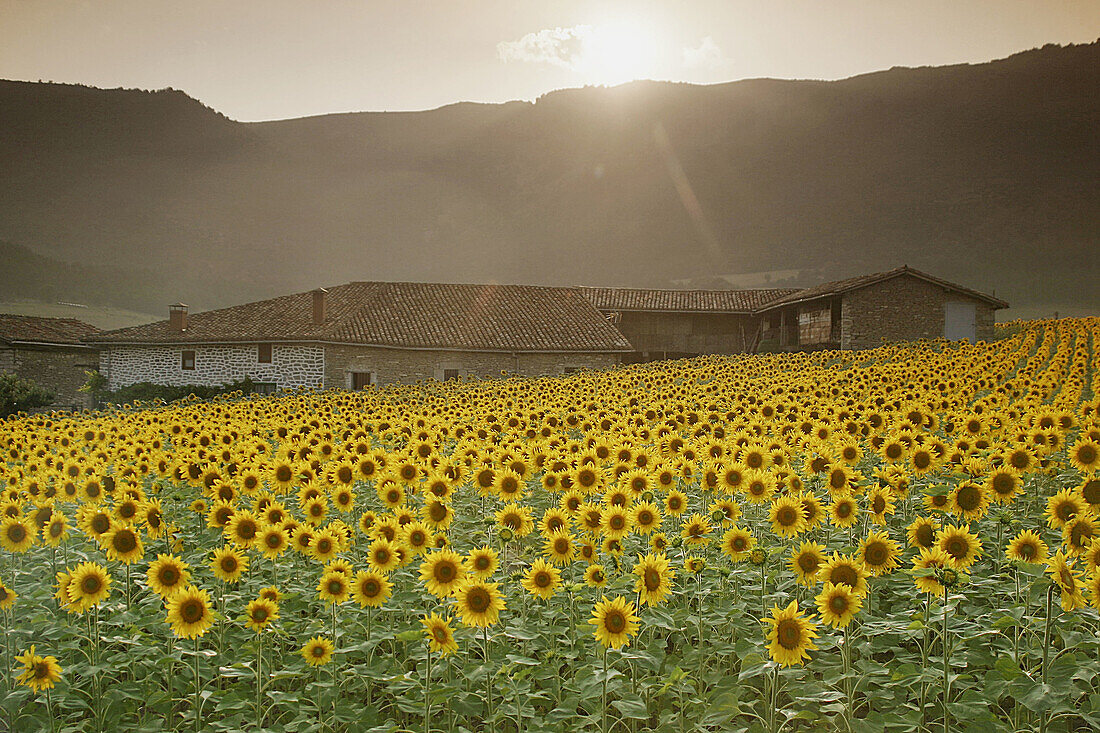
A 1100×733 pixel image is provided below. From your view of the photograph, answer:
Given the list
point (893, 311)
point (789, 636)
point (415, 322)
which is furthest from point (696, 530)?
point (893, 311)

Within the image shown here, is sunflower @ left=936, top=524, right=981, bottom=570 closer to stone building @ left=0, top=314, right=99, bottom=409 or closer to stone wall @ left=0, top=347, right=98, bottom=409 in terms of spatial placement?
stone building @ left=0, top=314, right=99, bottom=409

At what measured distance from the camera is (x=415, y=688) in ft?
13.9

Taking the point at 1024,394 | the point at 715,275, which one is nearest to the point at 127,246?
the point at 715,275

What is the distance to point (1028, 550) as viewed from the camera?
4.19 meters

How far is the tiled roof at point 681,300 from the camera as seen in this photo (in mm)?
45906

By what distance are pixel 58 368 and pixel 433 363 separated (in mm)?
22424

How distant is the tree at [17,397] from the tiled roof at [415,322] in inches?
221

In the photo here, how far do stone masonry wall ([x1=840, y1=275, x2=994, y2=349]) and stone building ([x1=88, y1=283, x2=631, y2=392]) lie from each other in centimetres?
1145

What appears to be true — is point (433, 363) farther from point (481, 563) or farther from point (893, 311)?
point (481, 563)

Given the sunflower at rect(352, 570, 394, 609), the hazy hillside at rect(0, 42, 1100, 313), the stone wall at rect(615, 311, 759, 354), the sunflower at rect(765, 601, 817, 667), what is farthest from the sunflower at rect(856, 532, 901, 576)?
the hazy hillside at rect(0, 42, 1100, 313)

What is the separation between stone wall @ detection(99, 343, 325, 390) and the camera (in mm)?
33344

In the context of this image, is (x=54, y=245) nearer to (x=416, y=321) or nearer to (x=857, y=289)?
(x=416, y=321)

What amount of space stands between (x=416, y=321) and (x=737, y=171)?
177985mm

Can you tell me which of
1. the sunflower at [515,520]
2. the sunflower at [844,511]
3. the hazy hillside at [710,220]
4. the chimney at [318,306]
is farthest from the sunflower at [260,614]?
the hazy hillside at [710,220]
